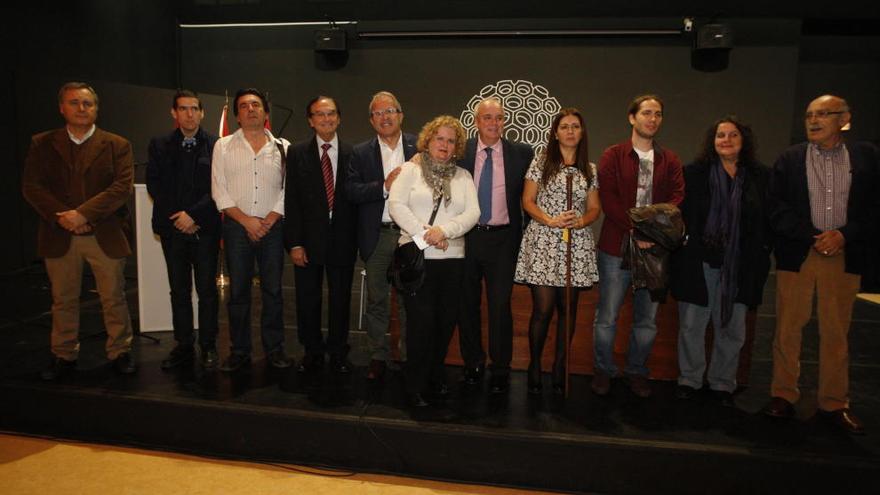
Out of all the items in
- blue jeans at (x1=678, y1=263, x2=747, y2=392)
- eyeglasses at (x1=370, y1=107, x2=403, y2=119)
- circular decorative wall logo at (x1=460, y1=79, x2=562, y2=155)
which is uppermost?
circular decorative wall logo at (x1=460, y1=79, x2=562, y2=155)

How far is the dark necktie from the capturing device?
313cm

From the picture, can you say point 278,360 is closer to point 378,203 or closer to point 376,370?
point 376,370

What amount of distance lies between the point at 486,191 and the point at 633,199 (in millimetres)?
801

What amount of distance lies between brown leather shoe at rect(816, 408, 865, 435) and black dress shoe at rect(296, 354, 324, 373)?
2777 mm

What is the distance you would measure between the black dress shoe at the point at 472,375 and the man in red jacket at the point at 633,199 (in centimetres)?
67

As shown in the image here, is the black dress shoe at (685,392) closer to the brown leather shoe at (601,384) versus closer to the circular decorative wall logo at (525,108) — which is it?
the brown leather shoe at (601,384)

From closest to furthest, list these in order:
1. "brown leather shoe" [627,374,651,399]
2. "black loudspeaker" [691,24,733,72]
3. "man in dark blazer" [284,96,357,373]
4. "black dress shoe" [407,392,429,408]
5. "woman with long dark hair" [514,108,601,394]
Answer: "black dress shoe" [407,392,429,408] < "woman with long dark hair" [514,108,601,394] < "brown leather shoe" [627,374,651,399] < "man in dark blazer" [284,96,357,373] < "black loudspeaker" [691,24,733,72]

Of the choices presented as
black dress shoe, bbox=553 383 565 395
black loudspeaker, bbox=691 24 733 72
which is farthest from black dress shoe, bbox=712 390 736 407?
black loudspeaker, bbox=691 24 733 72

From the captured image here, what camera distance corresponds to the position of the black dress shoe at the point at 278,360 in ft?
11.3

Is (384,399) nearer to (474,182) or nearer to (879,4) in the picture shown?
(474,182)

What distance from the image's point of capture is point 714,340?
125 inches

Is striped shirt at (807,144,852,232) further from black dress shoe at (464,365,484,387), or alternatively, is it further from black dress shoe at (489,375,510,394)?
black dress shoe at (464,365,484,387)

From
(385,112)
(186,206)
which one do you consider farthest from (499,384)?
(186,206)

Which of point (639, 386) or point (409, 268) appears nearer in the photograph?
point (409, 268)
